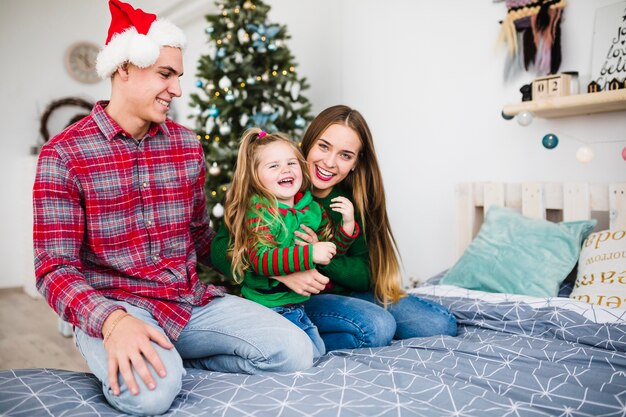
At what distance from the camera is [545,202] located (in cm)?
238

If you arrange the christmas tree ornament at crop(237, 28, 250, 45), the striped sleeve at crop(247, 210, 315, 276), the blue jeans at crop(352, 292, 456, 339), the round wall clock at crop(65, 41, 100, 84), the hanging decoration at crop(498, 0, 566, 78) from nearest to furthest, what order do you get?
1. the striped sleeve at crop(247, 210, 315, 276)
2. the blue jeans at crop(352, 292, 456, 339)
3. the hanging decoration at crop(498, 0, 566, 78)
4. the christmas tree ornament at crop(237, 28, 250, 45)
5. the round wall clock at crop(65, 41, 100, 84)

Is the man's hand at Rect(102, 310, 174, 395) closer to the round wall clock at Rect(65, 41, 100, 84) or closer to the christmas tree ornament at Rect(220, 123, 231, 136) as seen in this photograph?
the christmas tree ornament at Rect(220, 123, 231, 136)

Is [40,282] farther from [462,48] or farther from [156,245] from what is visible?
[462,48]

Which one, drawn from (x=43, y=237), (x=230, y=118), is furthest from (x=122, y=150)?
(x=230, y=118)

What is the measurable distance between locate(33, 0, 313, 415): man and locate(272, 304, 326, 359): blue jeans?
0.48 feet

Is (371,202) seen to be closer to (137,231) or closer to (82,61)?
(137,231)

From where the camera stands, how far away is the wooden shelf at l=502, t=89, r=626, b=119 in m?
2.05

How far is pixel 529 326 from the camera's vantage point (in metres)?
1.72

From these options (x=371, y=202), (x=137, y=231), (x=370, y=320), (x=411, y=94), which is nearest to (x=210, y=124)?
(x=411, y=94)

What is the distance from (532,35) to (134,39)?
188 centimetres

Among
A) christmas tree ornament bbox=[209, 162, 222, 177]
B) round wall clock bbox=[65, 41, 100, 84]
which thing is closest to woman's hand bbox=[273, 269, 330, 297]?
christmas tree ornament bbox=[209, 162, 222, 177]

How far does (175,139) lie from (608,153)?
5.96ft

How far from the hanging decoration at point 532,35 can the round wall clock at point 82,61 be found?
3786 millimetres

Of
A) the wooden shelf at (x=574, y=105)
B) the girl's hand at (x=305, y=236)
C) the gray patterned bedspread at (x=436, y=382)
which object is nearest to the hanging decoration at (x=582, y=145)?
the wooden shelf at (x=574, y=105)
